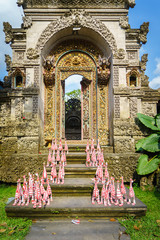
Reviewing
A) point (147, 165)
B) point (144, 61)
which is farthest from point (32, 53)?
point (147, 165)

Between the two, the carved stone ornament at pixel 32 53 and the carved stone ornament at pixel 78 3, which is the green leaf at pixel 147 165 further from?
the carved stone ornament at pixel 78 3

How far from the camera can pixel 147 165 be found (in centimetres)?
555

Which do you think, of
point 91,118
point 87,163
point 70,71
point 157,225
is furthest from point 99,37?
point 157,225

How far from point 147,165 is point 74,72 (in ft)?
17.9

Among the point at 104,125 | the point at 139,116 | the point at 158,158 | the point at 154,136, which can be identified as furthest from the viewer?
the point at 104,125

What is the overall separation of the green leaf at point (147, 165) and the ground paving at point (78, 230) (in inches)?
89.8

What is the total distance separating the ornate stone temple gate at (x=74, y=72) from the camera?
273 inches

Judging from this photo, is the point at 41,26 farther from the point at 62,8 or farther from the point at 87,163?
the point at 87,163

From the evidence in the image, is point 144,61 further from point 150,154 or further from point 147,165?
point 147,165

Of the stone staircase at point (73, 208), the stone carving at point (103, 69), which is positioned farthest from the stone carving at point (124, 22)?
the stone staircase at point (73, 208)

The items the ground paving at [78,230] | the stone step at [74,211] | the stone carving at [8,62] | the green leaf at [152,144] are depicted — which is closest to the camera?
the ground paving at [78,230]

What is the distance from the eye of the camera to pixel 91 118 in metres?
8.70

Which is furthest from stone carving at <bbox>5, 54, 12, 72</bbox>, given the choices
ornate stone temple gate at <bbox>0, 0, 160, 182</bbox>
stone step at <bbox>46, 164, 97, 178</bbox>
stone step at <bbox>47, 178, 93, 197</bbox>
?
stone step at <bbox>47, 178, 93, 197</bbox>

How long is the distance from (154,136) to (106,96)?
10.9ft
